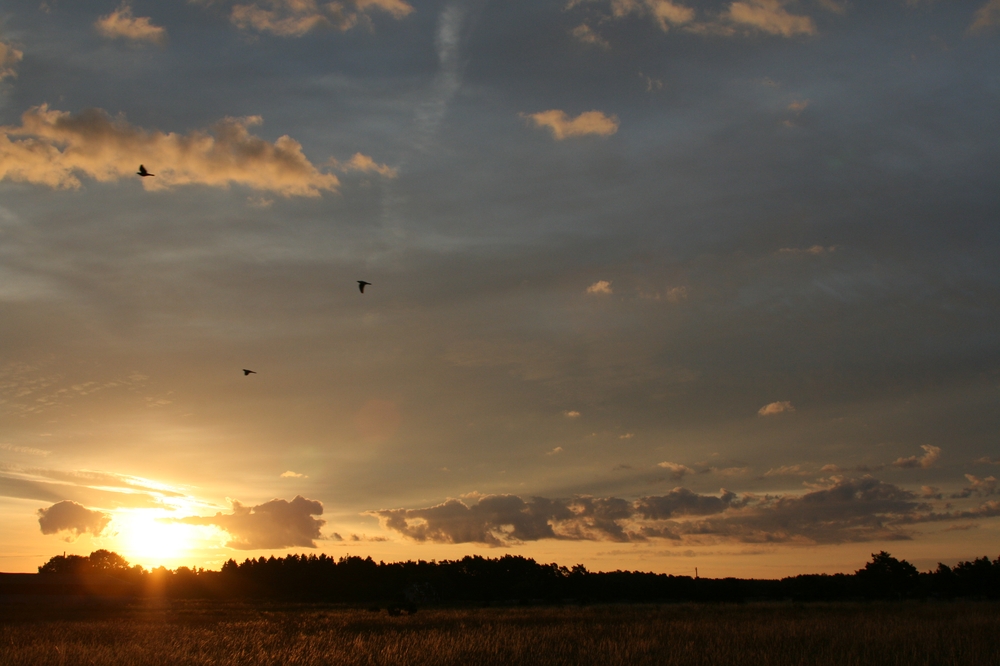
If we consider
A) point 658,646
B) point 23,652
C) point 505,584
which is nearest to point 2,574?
point 505,584

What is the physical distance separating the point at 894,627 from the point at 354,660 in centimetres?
Answer: 2239

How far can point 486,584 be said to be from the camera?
118562mm

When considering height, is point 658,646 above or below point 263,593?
above

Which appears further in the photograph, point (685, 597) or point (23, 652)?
point (685, 597)

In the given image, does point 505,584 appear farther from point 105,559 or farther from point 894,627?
point 105,559

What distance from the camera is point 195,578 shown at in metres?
142

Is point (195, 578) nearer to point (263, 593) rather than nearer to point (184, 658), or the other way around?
point (263, 593)

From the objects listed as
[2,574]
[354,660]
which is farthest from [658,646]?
[2,574]

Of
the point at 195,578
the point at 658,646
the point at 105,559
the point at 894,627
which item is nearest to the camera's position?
the point at 658,646

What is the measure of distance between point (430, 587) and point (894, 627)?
317 feet

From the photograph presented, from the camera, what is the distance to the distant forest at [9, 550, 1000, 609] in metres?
90.1

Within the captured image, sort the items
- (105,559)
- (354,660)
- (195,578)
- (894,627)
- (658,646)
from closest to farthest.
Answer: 1. (354,660)
2. (658,646)
3. (894,627)
4. (195,578)
5. (105,559)

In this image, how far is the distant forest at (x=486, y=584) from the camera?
90125 mm

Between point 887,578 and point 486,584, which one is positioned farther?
point 486,584
